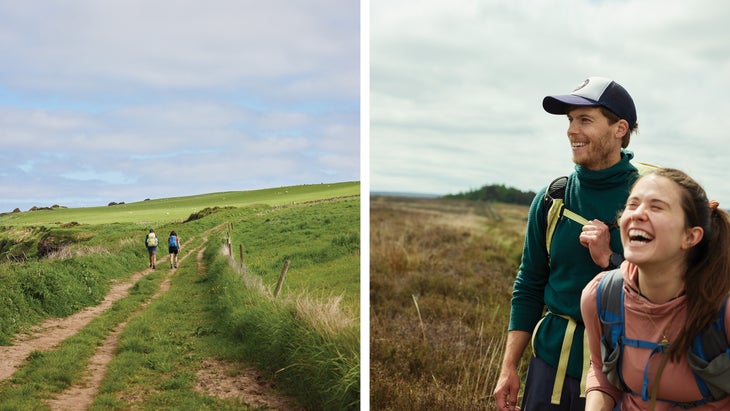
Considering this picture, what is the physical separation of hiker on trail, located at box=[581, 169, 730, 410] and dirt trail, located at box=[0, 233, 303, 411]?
2.48m

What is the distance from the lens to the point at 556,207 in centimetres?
175

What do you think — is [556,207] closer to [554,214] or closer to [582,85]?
[554,214]

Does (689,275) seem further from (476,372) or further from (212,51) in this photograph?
(476,372)

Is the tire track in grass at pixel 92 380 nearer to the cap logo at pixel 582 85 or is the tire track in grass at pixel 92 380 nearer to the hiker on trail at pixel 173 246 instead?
the hiker on trail at pixel 173 246

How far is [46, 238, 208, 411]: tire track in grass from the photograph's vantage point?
10.2 ft

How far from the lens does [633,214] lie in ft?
4.54

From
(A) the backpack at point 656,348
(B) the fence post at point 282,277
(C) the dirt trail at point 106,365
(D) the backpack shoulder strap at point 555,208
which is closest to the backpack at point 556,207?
(D) the backpack shoulder strap at point 555,208

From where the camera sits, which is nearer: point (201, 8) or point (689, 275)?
point (689, 275)

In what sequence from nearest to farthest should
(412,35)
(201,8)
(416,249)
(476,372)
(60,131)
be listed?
1. (60,131)
2. (201,8)
3. (476,372)
4. (416,249)
5. (412,35)

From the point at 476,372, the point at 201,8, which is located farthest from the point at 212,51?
the point at 476,372

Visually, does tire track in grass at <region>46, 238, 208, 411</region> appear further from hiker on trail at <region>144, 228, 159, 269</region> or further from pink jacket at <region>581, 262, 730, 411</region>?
pink jacket at <region>581, 262, 730, 411</region>

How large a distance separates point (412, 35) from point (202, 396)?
4746cm

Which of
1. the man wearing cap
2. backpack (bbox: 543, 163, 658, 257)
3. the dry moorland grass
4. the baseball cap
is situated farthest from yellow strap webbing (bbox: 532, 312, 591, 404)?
the dry moorland grass

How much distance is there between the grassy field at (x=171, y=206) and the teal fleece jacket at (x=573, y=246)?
6.96 ft
